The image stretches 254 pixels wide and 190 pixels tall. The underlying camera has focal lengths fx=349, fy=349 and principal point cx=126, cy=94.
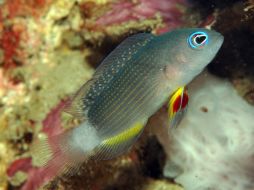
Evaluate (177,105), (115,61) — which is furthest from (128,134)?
(115,61)

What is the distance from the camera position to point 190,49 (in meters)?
2.22

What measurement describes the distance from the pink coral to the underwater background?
0.04 ft

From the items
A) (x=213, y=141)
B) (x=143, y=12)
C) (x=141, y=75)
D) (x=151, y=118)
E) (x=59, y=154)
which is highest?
(x=141, y=75)

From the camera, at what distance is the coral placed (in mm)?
3047

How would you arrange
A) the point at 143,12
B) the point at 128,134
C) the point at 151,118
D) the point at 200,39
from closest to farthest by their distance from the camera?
the point at 200,39
the point at 128,134
the point at 151,118
the point at 143,12

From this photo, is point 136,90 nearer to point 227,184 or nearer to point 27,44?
point 227,184

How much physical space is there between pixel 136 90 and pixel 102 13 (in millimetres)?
1853

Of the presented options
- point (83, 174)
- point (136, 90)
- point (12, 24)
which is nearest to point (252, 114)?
point (136, 90)

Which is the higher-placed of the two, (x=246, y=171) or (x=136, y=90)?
(x=136, y=90)

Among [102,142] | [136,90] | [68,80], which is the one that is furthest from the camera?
[68,80]

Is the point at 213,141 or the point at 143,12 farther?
the point at 143,12

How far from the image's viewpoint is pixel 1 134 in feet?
12.7

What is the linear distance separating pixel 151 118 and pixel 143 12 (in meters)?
1.17

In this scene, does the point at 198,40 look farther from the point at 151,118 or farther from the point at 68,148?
the point at 151,118
